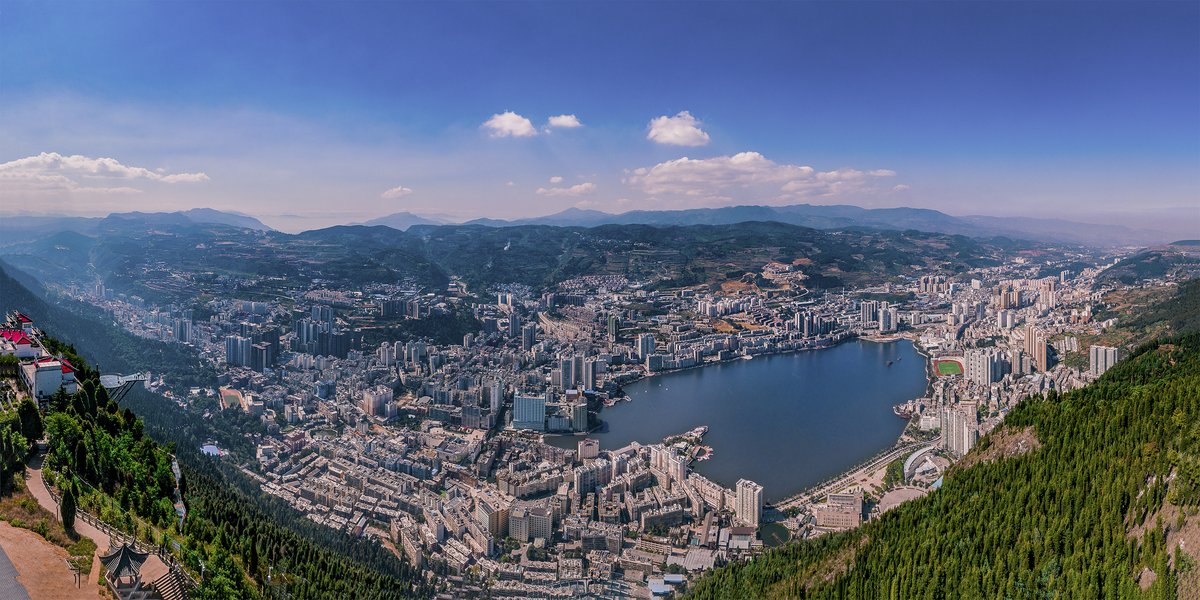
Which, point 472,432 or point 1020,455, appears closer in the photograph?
point 1020,455

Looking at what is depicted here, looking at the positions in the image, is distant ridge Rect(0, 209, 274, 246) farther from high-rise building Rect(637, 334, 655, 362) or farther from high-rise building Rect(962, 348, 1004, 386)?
high-rise building Rect(962, 348, 1004, 386)

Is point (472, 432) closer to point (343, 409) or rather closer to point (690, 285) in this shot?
point (343, 409)

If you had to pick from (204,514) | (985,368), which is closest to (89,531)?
(204,514)

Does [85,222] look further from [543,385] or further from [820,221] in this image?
[820,221]

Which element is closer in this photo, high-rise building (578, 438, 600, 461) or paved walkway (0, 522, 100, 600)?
paved walkway (0, 522, 100, 600)

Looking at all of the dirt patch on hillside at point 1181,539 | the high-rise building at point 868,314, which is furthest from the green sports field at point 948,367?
the dirt patch on hillside at point 1181,539

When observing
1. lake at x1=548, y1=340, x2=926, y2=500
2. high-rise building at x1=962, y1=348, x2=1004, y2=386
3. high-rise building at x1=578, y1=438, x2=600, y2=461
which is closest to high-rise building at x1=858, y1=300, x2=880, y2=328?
lake at x1=548, y1=340, x2=926, y2=500

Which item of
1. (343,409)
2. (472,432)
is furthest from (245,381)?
(472,432)

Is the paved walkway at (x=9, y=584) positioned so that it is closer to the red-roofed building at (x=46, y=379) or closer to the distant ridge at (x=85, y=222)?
the red-roofed building at (x=46, y=379)
